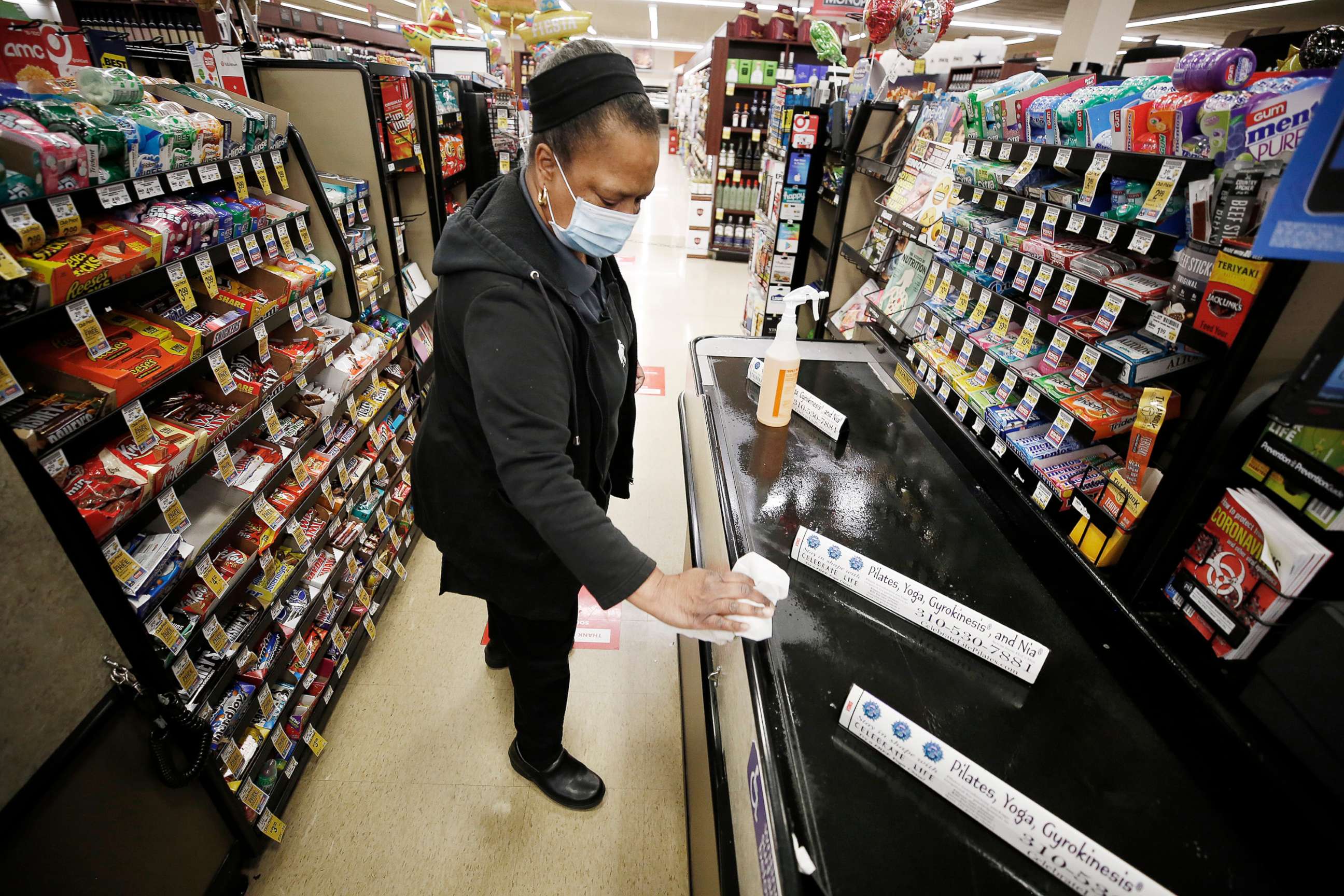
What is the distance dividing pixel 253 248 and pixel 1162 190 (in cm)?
230

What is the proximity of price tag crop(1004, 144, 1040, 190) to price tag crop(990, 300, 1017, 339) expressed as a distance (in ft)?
0.99

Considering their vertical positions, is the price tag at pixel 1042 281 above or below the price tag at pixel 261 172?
below

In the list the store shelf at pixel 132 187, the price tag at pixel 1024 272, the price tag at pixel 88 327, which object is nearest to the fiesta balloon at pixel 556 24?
the store shelf at pixel 132 187

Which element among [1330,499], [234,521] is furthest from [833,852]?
[234,521]

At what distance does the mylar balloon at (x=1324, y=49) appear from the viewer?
964 millimetres

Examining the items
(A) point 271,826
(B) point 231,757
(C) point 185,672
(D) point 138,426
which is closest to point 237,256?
(D) point 138,426

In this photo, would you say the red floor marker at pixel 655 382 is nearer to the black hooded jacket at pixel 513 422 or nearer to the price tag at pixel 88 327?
the black hooded jacket at pixel 513 422

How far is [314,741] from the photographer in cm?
205

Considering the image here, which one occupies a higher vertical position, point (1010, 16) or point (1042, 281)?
point (1010, 16)

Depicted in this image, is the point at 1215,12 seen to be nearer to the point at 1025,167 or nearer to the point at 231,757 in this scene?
the point at 1025,167

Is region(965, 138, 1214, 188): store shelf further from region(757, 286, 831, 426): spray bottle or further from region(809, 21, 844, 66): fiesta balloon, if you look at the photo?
region(809, 21, 844, 66): fiesta balloon

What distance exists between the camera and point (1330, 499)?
80 centimetres

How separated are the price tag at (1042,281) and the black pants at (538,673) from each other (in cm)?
144

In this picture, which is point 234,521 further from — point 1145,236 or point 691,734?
point 1145,236
